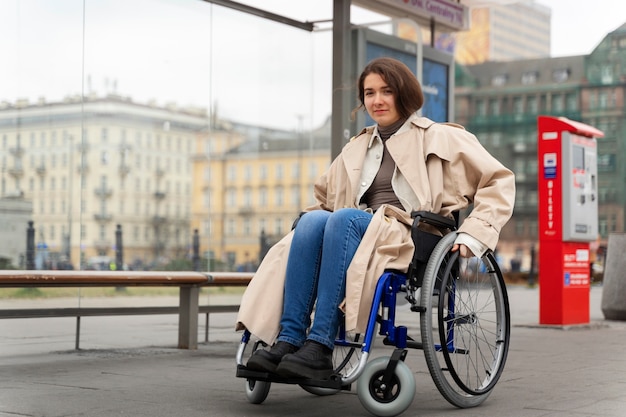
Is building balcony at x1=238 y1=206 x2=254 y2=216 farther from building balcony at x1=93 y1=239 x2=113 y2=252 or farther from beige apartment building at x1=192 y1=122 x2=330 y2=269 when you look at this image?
building balcony at x1=93 y1=239 x2=113 y2=252

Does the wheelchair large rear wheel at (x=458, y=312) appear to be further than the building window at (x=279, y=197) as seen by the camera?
No

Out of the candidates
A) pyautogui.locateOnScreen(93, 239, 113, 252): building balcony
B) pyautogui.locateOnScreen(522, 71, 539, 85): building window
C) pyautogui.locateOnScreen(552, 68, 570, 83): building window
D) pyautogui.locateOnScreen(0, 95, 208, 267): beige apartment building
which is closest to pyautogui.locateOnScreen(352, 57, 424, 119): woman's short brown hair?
pyautogui.locateOnScreen(0, 95, 208, 267): beige apartment building

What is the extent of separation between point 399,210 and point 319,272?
45cm

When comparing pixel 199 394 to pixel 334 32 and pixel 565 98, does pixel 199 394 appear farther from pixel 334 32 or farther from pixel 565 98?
pixel 565 98

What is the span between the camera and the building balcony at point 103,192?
32.7 feet

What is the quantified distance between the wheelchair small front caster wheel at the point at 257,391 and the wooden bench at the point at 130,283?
73.5 inches

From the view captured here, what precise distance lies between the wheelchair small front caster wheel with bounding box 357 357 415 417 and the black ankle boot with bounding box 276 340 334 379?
0.48 ft

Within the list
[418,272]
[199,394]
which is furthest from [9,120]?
[418,272]

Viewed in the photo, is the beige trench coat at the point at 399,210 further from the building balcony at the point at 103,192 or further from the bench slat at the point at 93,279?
the building balcony at the point at 103,192

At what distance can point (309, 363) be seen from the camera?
11.6ft

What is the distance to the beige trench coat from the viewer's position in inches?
146

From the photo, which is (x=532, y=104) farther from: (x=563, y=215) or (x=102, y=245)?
(x=102, y=245)

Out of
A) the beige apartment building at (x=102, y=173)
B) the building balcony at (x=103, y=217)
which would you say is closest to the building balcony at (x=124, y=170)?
the beige apartment building at (x=102, y=173)

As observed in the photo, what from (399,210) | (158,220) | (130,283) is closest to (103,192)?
(158,220)
